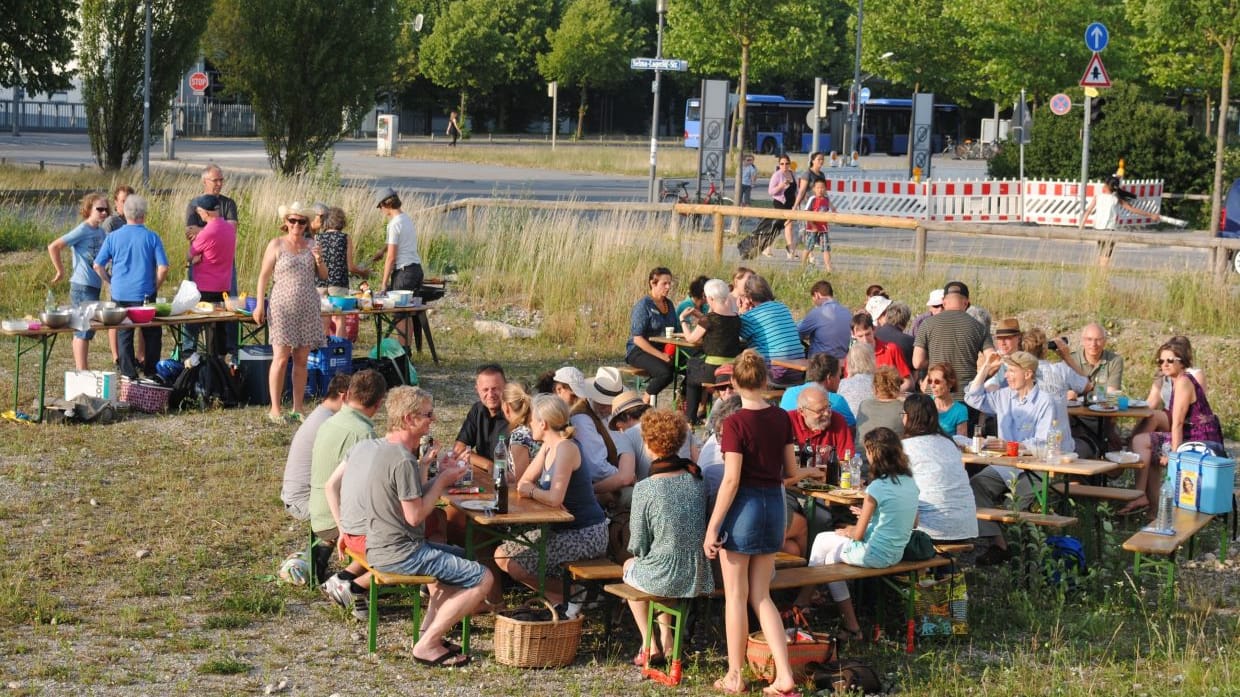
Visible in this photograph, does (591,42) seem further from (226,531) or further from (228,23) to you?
(226,531)

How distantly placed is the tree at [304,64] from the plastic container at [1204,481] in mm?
19729

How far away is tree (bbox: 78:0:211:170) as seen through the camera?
29953 millimetres

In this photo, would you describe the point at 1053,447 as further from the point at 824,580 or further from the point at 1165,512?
the point at 824,580

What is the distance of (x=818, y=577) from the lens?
7.01 meters

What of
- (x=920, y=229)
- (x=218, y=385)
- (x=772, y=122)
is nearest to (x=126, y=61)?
(x=920, y=229)

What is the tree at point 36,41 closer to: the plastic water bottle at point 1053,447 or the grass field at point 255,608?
the grass field at point 255,608

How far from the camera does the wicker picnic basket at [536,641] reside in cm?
673

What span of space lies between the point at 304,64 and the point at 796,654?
22.1 metres

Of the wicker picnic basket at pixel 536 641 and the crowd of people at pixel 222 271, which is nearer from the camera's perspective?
the wicker picnic basket at pixel 536 641

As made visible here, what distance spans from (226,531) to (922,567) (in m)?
3.94

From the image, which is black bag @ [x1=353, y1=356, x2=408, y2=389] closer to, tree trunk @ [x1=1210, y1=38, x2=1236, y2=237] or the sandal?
the sandal

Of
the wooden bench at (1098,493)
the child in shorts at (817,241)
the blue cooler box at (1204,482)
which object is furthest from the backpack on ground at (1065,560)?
the child in shorts at (817,241)

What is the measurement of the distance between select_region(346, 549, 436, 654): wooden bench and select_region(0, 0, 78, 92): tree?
23.6m

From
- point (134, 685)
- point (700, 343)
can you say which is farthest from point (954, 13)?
point (134, 685)
